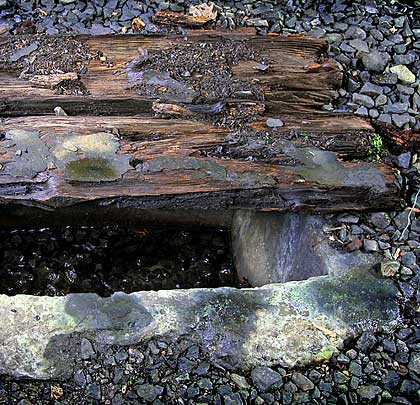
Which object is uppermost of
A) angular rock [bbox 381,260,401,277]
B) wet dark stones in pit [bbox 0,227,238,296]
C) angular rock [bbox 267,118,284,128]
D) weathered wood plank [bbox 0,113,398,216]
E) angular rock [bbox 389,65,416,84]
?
angular rock [bbox 389,65,416,84]

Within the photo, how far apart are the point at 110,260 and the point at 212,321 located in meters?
1.11

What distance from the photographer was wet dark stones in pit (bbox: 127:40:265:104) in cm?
275

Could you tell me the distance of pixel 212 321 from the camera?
2.25 metres

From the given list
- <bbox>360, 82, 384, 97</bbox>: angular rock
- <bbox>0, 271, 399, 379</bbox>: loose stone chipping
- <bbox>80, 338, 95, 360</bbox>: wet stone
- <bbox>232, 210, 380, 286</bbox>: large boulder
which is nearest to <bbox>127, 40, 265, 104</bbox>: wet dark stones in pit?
<bbox>360, 82, 384, 97</bbox>: angular rock

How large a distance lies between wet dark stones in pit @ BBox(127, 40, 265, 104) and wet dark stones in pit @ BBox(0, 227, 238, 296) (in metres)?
0.84

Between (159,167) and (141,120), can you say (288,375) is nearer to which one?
(159,167)

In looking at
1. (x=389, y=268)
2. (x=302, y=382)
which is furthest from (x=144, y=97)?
(x=302, y=382)

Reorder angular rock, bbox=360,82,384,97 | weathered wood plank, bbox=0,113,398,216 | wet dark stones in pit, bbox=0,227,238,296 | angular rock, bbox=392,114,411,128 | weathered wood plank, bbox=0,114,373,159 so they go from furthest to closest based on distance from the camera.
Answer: wet dark stones in pit, bbox=0,227,238,296 → angular rock, bbox=360,82,384,97 → angular rock, bbox=392,114,411,128 → weathered wood plank, bbox=0,114,373,159 → weathered wood plank, bbox=0,113,398,216

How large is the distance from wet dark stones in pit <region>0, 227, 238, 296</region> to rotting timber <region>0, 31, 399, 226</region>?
65 centimetres

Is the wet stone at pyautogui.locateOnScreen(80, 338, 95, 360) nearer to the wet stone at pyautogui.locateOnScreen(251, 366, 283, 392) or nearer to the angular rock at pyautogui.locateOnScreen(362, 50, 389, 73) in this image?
the wet stone at pyautogui.locateOnScreen(251, 366, 283, 392)

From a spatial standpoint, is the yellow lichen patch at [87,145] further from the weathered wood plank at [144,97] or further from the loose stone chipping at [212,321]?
the loose stone chipping at [212,321]

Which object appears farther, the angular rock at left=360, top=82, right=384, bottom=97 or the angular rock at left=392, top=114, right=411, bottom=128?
the angular rock at left=360, top=82, right=384, bottom=97

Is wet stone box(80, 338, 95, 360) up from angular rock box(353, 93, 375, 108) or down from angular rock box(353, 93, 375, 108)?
down

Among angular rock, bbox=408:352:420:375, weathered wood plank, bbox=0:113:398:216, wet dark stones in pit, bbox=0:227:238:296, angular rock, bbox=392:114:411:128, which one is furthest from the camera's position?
wet dark stones in pit, bbox=0:227:238:296
